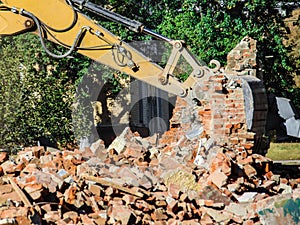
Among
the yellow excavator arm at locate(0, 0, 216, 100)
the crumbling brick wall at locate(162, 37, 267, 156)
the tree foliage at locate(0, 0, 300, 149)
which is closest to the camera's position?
the yellow excavator arm at locate(0, 0, 216, 100)

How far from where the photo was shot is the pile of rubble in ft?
19.4

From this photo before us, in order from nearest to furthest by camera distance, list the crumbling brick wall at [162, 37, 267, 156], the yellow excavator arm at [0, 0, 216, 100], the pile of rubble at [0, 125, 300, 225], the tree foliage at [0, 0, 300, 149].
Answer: the pile of rubble at [0, 125, 300, 225] < the yellow excavator arm at [0, 0, 216, 100] < the crumbling brick wall at [162, 37, 267, 156] < the tree foliage at [0, 0, 300, 149]

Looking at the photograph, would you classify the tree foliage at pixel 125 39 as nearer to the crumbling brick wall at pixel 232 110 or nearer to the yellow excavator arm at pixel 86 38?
the yellow excavator arm at pixel 86 38

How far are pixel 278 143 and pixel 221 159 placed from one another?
11.5 metres

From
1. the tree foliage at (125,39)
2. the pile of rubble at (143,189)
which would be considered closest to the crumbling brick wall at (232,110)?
the pile of rubble at (143,189)

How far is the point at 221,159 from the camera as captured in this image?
7.03m

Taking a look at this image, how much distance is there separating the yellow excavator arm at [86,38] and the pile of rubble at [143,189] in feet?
3.25

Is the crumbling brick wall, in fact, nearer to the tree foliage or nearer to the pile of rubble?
the pile of rubble

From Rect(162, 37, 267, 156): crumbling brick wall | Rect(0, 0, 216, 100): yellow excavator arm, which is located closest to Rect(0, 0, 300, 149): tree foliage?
Rect(0, 0, 216, 100): yellow excavator arm

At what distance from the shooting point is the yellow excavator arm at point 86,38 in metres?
7.70

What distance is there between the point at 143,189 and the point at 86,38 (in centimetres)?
234

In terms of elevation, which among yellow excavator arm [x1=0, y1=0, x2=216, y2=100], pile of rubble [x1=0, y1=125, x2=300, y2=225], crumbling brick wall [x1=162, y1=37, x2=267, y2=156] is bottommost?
pile of rubble [x1=0, y1=125, x2=300, y2=225]

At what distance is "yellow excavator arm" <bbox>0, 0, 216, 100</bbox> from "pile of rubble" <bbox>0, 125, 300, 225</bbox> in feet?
3.25

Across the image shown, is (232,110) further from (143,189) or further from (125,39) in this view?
(125,39)
